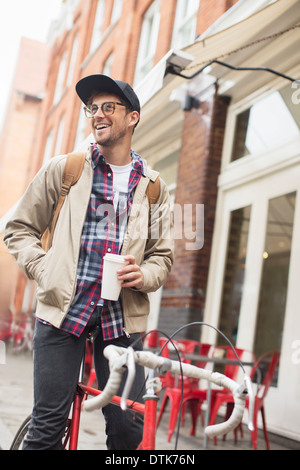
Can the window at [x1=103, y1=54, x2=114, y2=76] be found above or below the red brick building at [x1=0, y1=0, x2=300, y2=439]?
above

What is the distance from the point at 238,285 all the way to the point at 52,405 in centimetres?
491

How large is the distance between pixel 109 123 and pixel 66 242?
0.47 meters

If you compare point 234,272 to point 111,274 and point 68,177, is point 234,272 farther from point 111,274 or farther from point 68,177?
point 111,274

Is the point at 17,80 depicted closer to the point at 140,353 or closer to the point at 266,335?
the point at 266,335

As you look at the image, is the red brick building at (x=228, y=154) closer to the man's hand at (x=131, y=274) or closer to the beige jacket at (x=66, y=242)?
the beige jacket at (x=66, y=242)

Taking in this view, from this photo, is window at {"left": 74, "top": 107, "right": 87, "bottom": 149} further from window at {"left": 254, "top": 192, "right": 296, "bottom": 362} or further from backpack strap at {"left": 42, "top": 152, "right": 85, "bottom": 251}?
backpack strap at {"left": 42, "top": 152, "right": 85, "bottom": 251}

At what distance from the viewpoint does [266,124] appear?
6.23 m

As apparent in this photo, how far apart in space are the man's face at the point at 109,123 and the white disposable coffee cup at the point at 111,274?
1.64 feet

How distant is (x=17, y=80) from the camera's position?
1504 cm

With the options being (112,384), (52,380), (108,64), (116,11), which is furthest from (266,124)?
(112,384)

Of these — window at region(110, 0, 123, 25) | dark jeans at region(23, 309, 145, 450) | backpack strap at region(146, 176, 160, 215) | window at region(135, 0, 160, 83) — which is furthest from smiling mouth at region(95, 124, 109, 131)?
window at region(110, 0, 123, 25)

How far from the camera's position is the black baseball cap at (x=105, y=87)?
1.87 m

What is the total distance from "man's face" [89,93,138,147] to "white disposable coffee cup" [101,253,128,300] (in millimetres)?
501

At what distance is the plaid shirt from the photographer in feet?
5.89
